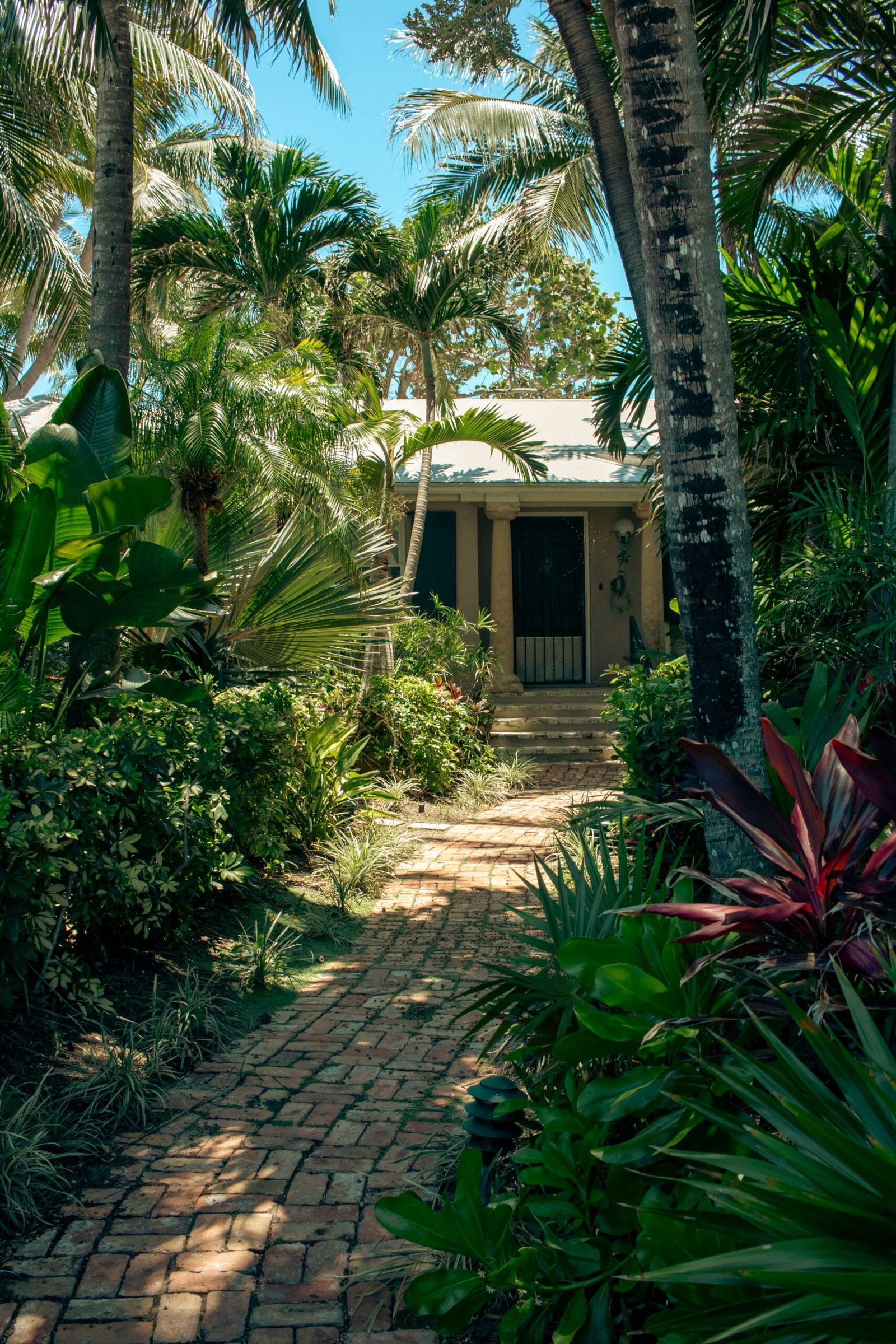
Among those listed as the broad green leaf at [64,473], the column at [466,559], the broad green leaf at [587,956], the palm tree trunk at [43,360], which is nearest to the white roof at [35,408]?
the palm tree trunk at [43,360]

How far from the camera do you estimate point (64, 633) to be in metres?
4.91

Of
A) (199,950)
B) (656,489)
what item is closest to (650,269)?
(199,950)

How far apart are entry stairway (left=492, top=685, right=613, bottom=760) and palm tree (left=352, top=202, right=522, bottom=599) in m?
2.53

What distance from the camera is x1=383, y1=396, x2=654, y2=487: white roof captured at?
14.0m

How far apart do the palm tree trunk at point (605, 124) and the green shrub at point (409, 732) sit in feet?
15.6

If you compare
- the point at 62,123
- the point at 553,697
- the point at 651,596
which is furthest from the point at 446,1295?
the point at 62,123

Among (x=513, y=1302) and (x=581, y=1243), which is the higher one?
(x=581, y=1243)

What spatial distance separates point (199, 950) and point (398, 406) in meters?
11.9

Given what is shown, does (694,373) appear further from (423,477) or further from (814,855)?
(423,477)

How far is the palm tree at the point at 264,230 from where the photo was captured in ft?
42.0

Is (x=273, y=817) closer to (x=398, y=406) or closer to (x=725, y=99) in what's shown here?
(x=725, y=99)

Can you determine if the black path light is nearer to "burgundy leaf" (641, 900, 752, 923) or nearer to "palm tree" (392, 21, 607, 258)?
"burgundy leaf" (641, 900, 752, 923)

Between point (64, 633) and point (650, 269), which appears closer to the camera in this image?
point (650, 269)

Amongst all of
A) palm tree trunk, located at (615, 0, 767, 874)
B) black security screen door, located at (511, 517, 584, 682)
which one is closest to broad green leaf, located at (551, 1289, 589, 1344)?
palm tree trunk, located at (615, 0, 767, 874)
